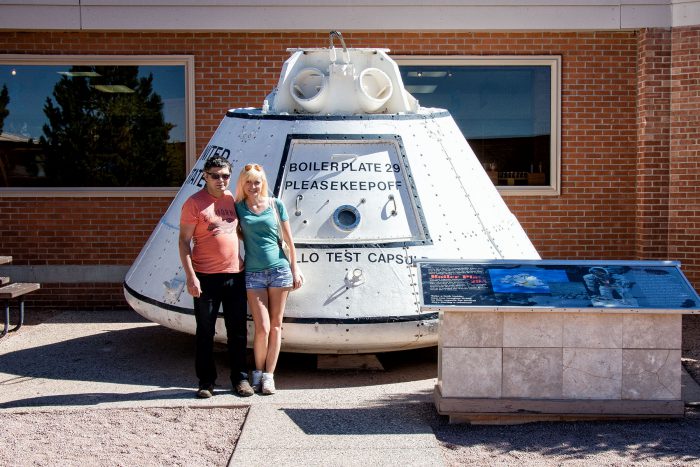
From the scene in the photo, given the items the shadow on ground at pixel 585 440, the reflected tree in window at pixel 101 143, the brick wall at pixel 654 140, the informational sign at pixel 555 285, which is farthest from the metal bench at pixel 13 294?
the brick wall at pixel 654 140

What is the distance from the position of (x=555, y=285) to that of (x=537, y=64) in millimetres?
4743

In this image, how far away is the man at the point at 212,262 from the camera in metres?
6.67

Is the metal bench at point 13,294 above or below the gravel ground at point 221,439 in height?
above

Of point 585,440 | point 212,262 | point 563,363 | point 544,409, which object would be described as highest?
point 212,262

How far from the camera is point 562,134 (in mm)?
10461

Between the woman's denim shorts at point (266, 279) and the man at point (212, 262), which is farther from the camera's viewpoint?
the woman's denim shorts at point (266, 279)

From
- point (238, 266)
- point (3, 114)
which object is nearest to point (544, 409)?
point (238, 266)

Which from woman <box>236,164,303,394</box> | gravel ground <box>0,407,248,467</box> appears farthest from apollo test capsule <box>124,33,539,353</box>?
gravel ground <box>0,407,248,467</box>

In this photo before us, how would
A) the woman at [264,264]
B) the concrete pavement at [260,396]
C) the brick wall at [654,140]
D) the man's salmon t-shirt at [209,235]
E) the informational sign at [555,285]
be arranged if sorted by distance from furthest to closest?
the brick wall at [654,140]
the woman at [264,264]
the man's salmon t-shirt at [209,235]
the informational sign at [555,285]
the concrete pavement at [260,396]

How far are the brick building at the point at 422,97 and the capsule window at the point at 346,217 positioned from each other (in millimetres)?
3381

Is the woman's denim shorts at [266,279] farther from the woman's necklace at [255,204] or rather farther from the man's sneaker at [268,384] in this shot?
the man's sneaker at [268,384]

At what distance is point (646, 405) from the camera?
6.15 m

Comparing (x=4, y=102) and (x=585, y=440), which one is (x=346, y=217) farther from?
(x=4, y=102)

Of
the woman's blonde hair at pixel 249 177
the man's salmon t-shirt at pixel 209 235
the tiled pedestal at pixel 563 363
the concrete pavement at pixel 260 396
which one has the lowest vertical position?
the concrete pavement at pixel 260 396
